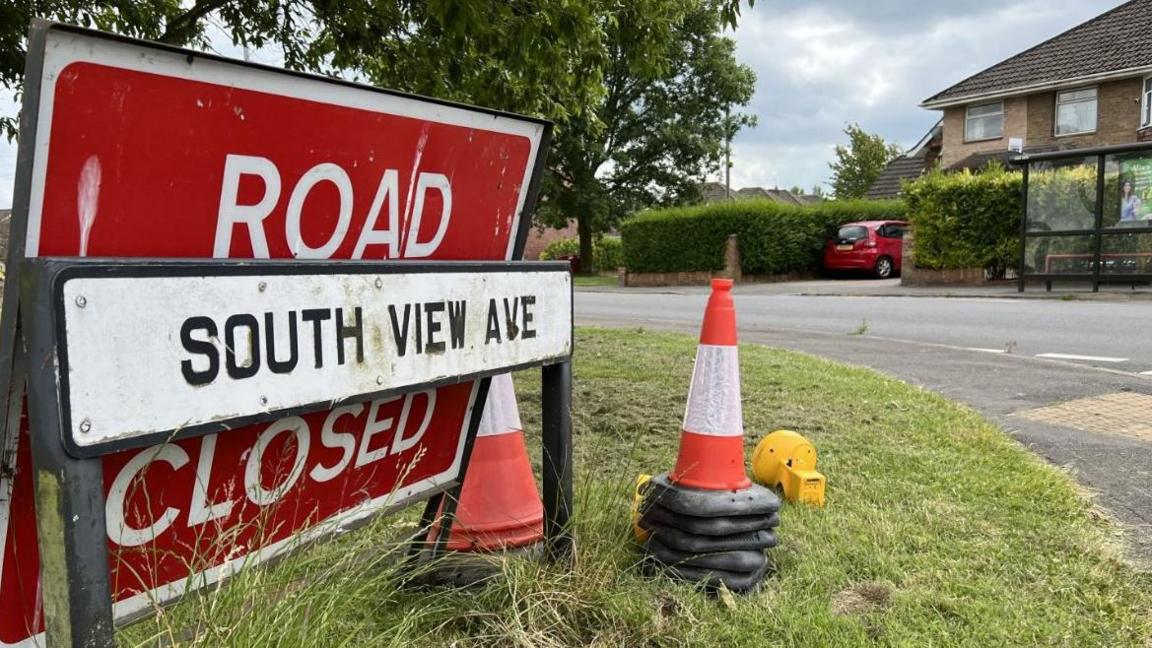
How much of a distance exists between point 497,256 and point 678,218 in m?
24.8

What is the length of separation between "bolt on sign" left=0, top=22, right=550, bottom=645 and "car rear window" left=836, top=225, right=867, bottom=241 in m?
23.6

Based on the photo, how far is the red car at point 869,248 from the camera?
24.2 m

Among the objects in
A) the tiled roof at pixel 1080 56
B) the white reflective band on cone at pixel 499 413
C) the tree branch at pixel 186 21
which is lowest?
the white reflective band on cone at pixel 499 413

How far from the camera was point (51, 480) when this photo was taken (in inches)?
49.4

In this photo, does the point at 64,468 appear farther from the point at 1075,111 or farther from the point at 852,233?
the point at 1075,111

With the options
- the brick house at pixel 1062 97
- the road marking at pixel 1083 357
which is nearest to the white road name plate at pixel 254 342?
the road marking at pixel 1083 357

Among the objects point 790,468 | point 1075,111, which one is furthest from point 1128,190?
point 790,468

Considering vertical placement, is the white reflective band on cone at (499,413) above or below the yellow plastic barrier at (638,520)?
above

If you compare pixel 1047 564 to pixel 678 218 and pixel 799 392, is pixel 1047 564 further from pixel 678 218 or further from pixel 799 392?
pixel 678 218

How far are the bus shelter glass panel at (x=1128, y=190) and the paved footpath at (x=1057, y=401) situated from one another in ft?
29.2

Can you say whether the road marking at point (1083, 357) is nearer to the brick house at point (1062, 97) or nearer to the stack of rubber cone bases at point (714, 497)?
the stack of rubber cone bases at point (714, 497)

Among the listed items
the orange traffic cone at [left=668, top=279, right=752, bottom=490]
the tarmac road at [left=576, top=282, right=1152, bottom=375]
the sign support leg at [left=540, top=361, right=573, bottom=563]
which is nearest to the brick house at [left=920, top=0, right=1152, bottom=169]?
the tarmac road at [left=576, top=282, right=1152, bottom=375]

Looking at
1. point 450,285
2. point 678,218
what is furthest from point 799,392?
point 678,218

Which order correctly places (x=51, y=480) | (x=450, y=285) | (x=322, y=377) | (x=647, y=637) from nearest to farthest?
1. (x=51, y=480)
2. (x=322, y=377)
3. (x=450, y=285)
4. (x=647, y=637)
